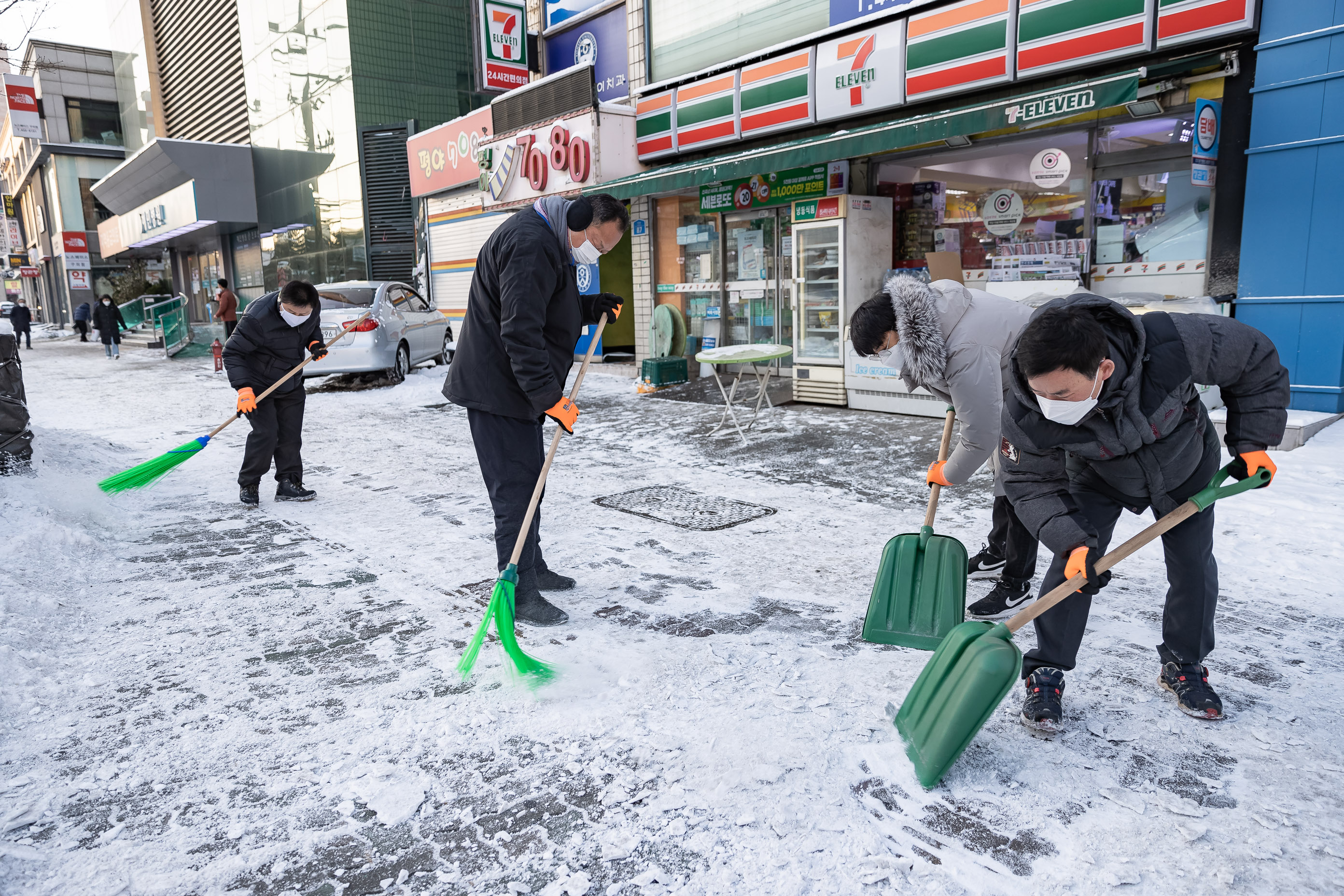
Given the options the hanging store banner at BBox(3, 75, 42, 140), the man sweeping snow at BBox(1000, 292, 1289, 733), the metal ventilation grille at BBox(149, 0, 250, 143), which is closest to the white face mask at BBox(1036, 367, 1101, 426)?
the man sweeping snow at BBox(1000, 292, 1289, 733)

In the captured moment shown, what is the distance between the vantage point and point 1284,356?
21.3ft

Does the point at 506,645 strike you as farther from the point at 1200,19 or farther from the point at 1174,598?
the point at 1200,19

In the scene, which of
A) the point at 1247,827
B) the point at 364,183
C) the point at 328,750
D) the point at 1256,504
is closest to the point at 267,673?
the point at 328,750

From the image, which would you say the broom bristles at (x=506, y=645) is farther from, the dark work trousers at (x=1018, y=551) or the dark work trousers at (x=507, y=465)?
the dark work trousers at (x=1018, y=551)

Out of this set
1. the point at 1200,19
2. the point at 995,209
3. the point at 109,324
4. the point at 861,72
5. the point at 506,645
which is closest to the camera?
the point at 506,645

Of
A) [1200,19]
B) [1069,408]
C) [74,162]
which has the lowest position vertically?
[1069,408]

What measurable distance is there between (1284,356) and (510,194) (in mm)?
10986

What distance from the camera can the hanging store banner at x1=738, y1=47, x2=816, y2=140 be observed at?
31.3ft

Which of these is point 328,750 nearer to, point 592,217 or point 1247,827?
point 592,217

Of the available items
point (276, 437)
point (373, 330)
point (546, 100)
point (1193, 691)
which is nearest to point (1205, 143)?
point (1193, 691)

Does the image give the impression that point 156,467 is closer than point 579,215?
No

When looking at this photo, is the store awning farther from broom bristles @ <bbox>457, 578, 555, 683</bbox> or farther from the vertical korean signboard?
broom bristles @ <bbox>457, 578, 555, 683</bbox>

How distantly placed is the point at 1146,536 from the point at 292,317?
5401 millimetres

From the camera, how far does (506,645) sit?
3.05 m
